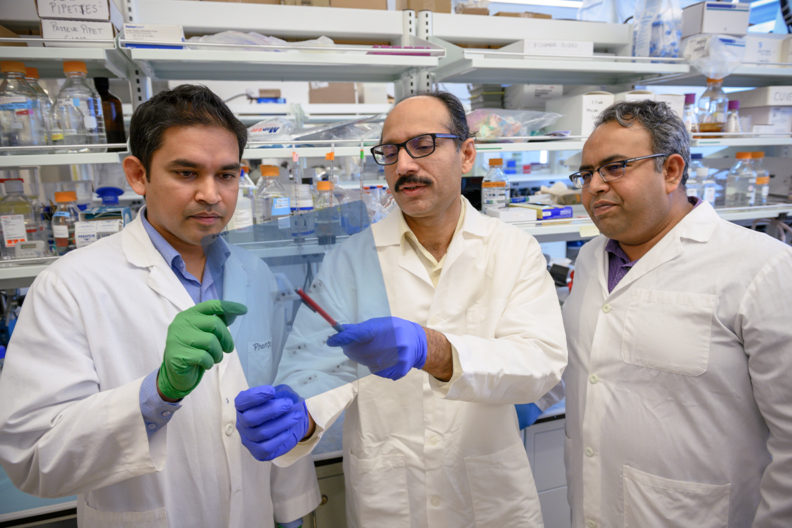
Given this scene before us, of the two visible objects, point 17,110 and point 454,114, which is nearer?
point 454,114

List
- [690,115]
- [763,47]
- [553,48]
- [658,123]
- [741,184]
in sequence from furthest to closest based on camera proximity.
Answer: [741,184], [763,47], [690,115], [553,48], [658,123]

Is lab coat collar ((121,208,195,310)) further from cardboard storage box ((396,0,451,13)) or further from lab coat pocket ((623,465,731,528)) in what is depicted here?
cardboard storage box ((396,0,451,13))

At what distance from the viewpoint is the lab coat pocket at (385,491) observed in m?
1.16

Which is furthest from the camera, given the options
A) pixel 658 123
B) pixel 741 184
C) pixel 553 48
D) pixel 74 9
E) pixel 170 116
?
pixel 741 184

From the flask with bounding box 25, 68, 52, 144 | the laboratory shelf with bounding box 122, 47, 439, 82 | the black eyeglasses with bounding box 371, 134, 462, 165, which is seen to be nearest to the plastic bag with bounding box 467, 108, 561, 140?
the laboratory shelf with bounding box 122, 47, 439, 82

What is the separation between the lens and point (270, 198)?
5.53 feet

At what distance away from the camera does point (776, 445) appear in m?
1.07

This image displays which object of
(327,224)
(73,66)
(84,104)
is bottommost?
(327,224)

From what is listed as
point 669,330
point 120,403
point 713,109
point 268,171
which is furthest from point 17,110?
point 713,109

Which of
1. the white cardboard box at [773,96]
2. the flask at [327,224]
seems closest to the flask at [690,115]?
the white cardboard box at [773,96]

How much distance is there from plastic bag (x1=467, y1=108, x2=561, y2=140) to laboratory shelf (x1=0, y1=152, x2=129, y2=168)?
4.21 feet

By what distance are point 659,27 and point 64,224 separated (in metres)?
2.42

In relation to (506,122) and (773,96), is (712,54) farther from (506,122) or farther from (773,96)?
(506,122)

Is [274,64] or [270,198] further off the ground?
[274,64]
